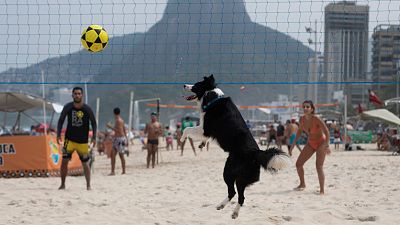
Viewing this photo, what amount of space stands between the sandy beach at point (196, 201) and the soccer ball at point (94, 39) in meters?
1.83

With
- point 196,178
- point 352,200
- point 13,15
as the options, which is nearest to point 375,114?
point 196,178

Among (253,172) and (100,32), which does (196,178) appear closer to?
(100,32)

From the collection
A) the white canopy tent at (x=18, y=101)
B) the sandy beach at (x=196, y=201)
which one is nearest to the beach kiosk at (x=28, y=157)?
the sandy beach at (x=196, y=201)

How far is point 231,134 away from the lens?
414 cm

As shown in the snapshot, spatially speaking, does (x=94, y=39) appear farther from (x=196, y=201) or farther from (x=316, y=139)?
(x=316, y=139)

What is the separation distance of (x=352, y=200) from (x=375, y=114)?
12.5m

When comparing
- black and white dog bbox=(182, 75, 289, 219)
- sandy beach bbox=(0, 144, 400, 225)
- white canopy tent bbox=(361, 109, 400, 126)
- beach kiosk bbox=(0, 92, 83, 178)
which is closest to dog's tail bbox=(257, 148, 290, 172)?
black and white dog bbox=(182, 75, 289, 219)

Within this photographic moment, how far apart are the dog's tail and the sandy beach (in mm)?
1356

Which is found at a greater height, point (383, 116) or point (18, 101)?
A: point (18, 101)

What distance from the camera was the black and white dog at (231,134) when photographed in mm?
4141

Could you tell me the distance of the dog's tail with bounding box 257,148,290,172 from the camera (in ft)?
13.1

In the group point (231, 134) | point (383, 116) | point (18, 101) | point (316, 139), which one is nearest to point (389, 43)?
point (383, 116)

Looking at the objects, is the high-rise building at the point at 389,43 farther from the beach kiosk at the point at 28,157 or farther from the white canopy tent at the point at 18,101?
the white canopy tent at the point at 18,101

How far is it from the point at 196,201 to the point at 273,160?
2912 millimetres
